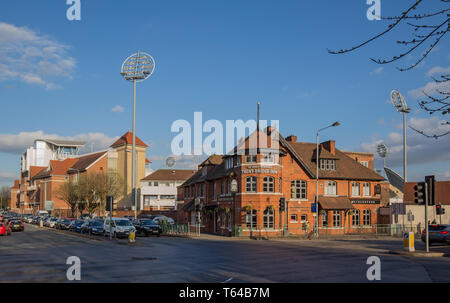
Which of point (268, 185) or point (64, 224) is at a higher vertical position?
point (268, 185)

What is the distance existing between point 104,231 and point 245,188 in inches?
547

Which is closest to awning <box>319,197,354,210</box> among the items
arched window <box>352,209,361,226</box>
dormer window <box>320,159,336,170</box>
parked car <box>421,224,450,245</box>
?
arched window <box>352,209,361,226</box>

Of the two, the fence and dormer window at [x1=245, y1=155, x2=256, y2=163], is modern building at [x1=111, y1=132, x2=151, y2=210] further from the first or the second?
dormer window at [x1=245, y1=155, x2=256, y2=163]

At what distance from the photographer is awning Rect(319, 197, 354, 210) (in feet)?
159

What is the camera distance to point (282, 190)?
1847 inches

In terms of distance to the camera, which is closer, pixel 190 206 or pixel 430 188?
pixel 430 188

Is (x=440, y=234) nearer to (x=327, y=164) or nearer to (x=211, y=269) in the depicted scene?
(x=327, y=164)

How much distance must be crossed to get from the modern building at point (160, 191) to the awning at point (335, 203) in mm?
46065

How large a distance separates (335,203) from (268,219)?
8.95 metres

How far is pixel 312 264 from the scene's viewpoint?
1889 cm

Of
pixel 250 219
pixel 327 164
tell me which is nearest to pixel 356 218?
pixel 327 164

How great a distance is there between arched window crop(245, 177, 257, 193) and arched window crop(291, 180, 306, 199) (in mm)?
5406
